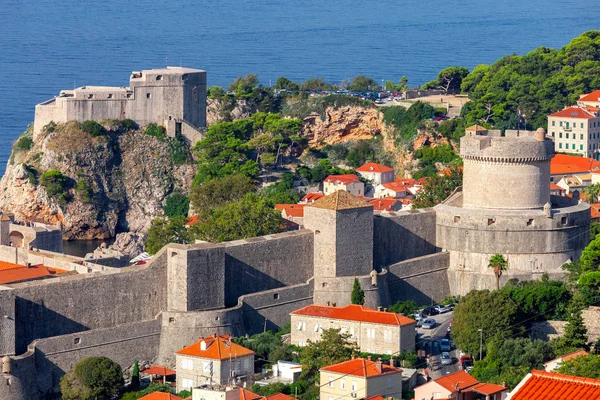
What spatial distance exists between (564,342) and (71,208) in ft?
125

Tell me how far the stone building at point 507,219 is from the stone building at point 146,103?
2794cm

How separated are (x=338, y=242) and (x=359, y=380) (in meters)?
9.50

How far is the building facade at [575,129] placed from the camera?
84812mm

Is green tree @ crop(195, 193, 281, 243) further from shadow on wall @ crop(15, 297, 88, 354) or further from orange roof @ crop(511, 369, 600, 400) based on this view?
orange roof @ crop(511, 369, 600, 400)

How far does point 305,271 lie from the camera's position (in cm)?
5200

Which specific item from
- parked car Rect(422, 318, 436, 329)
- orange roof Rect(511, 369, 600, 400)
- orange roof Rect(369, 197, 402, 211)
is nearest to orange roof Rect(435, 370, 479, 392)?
parked car Rect(422, 318, 436, 329)

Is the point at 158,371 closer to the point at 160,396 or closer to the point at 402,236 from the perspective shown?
the point at 160,396

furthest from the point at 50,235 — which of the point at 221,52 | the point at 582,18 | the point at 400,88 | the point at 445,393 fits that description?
the point at 582,18

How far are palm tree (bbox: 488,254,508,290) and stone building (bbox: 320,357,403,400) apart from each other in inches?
430

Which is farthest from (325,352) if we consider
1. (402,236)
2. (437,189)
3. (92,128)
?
(92,128)

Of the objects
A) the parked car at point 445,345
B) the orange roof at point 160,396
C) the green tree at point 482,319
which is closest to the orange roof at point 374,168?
the green tree at point 482,319

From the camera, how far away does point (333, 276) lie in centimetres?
5153

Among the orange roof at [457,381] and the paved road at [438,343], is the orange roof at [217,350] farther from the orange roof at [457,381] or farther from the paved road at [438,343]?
the orange roof at [457,381]

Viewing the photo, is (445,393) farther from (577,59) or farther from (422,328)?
(577,59)
